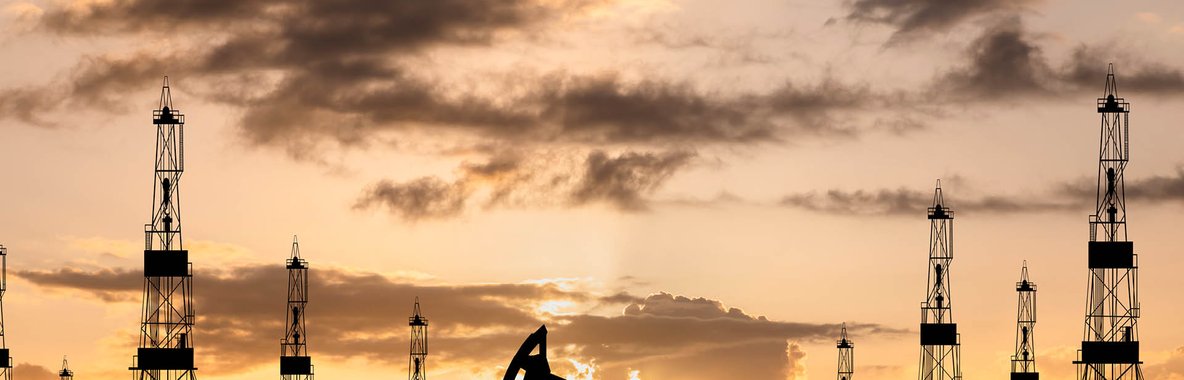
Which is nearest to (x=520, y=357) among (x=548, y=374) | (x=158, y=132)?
(x=548, y=374)

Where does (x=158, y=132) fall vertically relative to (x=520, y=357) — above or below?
above

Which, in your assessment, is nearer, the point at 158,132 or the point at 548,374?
the point at 548,374

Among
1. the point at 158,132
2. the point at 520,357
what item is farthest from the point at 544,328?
the point at 158,132

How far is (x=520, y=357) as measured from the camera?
488 feet

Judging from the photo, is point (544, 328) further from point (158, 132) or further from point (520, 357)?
point (158, 132)

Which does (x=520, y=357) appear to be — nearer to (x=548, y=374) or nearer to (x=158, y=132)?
(x=548, y=374)

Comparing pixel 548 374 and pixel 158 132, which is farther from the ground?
pixel 158 132

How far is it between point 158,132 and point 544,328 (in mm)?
61710

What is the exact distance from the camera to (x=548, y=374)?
149m

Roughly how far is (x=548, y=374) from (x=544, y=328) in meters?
2.89

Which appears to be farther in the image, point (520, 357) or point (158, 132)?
point (158, 132)

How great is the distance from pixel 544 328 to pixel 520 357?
2342mm

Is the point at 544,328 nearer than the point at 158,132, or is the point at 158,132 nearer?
the point at 544,328
